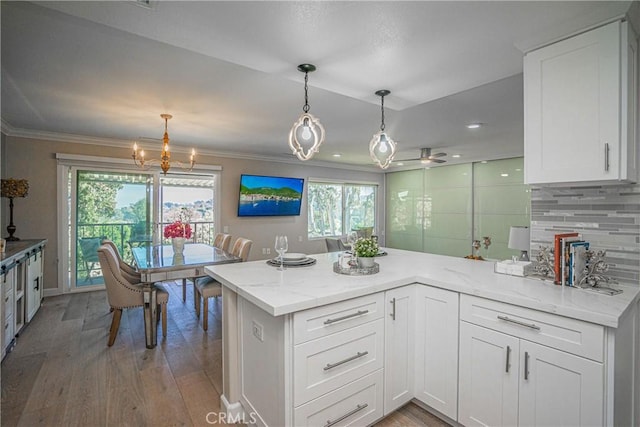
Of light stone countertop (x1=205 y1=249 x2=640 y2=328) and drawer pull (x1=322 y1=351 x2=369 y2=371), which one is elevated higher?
light stone countertop (x1=205 y1=249 x2=640 y2=328)

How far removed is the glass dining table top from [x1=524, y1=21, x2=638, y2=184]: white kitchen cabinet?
9.20 ft

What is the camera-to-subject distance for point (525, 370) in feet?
4.86

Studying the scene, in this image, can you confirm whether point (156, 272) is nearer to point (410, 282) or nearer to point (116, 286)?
point (116, 286)

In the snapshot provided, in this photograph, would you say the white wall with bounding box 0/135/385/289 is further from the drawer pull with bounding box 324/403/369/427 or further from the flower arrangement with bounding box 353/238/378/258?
the drawer pull with bounding box 324/403/369/427

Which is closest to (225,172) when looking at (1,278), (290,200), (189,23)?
(290,200)

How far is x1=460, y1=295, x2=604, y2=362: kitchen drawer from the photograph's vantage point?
50.4 inches

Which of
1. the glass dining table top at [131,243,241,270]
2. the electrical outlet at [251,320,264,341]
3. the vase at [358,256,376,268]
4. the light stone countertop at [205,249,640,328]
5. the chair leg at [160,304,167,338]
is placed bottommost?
the chair leg at [160,304,167,338]

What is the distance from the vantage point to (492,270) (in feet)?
6.89

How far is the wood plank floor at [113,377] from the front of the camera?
1910mm

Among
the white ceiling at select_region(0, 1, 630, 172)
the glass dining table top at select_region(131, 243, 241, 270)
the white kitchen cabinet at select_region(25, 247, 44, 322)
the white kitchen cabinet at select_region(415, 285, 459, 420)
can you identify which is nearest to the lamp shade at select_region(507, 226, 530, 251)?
the white ceiling at select_region(0, 1, 630, 172)

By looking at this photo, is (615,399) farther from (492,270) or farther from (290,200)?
(290,200)

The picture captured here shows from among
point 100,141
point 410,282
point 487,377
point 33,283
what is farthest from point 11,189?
point 487,377

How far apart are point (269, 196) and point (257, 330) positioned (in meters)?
4.80

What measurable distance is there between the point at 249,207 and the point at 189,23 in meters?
4.57
